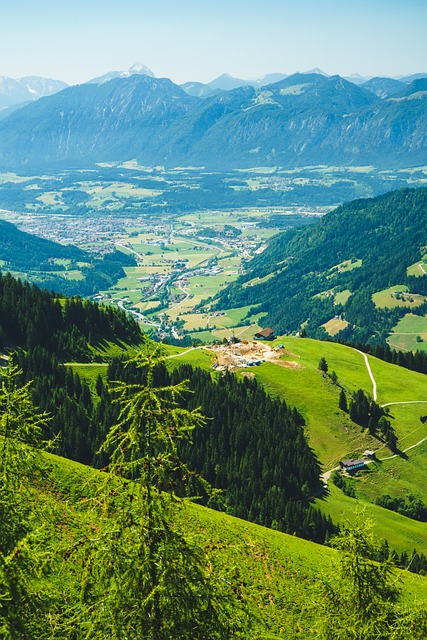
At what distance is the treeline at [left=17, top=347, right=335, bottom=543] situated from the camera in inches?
4205

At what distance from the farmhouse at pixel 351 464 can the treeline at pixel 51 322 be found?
2961 inches

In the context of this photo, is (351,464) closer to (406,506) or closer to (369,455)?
(369,455)

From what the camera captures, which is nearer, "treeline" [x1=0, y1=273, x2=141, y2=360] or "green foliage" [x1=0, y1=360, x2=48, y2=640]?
"green foliage" [x1=0, y1=360, x2=48, y2=640]

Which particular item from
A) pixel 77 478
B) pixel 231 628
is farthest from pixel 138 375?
pixel 231 628

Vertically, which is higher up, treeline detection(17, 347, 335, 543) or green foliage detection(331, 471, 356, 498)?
treeline detection(17, 347, 335, 543)

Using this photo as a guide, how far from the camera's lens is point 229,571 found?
2297 cm

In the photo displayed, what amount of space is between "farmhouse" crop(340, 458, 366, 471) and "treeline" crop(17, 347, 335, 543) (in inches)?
261

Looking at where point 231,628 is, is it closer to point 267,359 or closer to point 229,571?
point 229,571

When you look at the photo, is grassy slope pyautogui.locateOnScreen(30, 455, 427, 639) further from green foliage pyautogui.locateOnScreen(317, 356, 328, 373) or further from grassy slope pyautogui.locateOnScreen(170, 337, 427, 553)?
green foliage pyautogui.locateOnScreen(317, 356, 328, 373)

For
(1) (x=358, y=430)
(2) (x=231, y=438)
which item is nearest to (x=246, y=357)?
(1) (x=358, y=430)

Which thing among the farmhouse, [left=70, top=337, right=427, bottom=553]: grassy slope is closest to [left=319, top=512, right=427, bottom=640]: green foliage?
[left=70, top=337, right=427, bottom=553]: grassy slope

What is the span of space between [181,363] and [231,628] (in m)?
148

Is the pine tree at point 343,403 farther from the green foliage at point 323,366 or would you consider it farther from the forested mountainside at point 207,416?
the green foliage at point 323,366

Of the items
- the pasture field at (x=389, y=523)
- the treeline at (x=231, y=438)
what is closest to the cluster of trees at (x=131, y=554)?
the treeline at (x=231, y=438)
